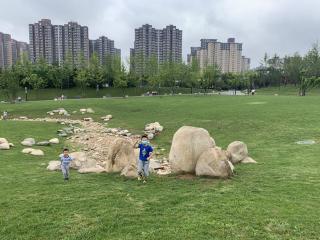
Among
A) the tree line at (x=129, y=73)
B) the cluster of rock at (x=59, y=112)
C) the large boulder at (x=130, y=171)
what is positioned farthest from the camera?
the tree line at (x=129, y=73)

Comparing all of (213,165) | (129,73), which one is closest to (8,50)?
(129,73)

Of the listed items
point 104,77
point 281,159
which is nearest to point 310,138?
point 281,159

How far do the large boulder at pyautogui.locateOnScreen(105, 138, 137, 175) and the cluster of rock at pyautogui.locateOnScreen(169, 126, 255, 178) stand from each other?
2.28m

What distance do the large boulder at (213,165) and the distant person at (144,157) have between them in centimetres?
221

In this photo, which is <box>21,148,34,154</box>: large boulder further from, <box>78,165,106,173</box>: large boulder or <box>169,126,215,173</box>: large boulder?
<box>169,126,215,173</box>: large boulder

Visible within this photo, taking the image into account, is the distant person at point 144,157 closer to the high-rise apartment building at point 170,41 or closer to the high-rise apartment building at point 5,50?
the high-rise apartment building at point 170,41

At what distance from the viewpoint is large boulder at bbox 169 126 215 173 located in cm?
1614

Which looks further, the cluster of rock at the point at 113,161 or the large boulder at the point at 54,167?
the large boulder at the point at 54,167

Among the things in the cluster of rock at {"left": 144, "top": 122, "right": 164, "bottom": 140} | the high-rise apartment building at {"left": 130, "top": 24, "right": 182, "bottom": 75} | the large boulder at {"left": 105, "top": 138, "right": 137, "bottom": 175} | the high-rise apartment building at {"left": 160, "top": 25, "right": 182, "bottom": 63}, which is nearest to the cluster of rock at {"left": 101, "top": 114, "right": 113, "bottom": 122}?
the cluster of rock at {"left": 144, "top": 122, "right": 164, "bottom": 140}

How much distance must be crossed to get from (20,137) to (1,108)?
2709cm

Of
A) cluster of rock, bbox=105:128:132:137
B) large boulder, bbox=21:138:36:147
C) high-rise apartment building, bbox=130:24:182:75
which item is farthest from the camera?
high-rise apartment building, bbox=130:24:182:75

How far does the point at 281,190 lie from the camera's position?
13.8 metres

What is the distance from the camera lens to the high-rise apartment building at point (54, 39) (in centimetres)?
13212

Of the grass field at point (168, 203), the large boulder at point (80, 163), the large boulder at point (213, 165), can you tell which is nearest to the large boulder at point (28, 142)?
the grass field at point (168, 203)
